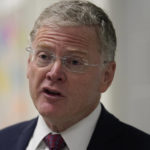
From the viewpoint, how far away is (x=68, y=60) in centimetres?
129

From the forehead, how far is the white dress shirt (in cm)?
27

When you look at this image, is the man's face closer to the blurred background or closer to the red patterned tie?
the red patterned tie

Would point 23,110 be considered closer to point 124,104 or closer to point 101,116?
point 124,104

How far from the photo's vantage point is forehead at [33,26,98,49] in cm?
128

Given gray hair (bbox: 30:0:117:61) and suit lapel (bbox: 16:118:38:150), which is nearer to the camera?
gray hair (bbox: 30:0:117:61)

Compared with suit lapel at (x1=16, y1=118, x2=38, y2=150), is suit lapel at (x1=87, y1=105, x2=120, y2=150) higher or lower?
lower

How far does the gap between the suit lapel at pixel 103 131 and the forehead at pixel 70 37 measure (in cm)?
29

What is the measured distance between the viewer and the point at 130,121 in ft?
5.75

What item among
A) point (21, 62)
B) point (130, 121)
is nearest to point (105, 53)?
point (130, 121)

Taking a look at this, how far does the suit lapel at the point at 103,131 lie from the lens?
1.32 metres

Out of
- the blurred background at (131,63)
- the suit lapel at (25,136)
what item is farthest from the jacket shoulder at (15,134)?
the blurred background at (131,63)

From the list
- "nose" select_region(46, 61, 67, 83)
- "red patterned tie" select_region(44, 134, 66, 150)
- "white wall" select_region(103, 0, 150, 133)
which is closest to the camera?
"nose" select_region(46, 61, 67, 83)

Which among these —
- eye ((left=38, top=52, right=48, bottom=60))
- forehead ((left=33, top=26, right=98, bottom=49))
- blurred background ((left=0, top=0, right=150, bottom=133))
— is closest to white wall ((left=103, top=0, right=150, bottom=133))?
blurred background ((left=0, top=0, right=150, bottom=133))

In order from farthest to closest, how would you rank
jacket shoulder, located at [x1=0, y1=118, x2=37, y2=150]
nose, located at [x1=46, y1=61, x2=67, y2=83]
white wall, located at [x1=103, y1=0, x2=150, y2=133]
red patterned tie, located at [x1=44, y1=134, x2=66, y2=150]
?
white wall, located at [x1=103, y1=0, x2=150, y2=133] < jacket shoulder, located at [x1=0, y1=118, x2=37, y2=150] < red patterned tie, located at [x1=44, y1=134, x2=66, y2=150] < nose, located at [x1=46, y1=61, x2=67, y2=83]
